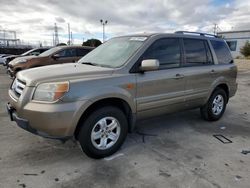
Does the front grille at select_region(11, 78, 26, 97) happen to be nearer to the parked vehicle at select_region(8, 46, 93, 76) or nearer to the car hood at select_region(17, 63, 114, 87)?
the car hood at select_region(17, 63, 114, 87)

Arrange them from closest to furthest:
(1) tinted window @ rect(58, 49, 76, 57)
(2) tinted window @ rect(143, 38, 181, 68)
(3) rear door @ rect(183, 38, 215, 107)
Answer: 1. (2) tinted window @ rect(143, 38, 181, 68)
2. (3) rear door @ rect(183, 38, 215, 107)
3. (1) tinted window @ rect(58, 49, 76, 57)

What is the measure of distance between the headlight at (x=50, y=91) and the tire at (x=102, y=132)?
0.53 metres

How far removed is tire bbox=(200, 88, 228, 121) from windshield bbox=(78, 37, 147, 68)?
2.25m

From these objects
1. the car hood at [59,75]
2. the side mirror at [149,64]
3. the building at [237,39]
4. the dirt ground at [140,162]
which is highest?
the building at [237,39]

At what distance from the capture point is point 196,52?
4672 mm

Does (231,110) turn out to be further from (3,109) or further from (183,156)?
(3,109)

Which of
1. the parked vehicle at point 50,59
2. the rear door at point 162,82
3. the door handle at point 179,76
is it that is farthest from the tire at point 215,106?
the parked vehicle at point 50,59

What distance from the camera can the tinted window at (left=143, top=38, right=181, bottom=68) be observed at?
3.88m

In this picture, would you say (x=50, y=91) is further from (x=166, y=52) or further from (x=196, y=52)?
(x=196, y=52)

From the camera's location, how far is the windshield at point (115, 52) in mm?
3742

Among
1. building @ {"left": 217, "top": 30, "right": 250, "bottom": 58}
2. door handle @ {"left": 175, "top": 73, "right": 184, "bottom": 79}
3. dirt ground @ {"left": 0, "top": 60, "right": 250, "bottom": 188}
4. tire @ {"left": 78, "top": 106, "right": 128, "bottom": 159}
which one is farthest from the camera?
building @ {"left": 217, "top": 30, "right": 250, "bottom": 58}

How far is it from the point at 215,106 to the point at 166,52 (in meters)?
2.04

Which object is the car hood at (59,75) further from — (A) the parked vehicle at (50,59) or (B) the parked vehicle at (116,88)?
(A) the parked vehicle at (50,59)

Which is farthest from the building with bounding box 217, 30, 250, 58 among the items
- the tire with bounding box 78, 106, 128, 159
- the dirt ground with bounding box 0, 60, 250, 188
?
the tire with bounding box 78, 106, 128, 159
